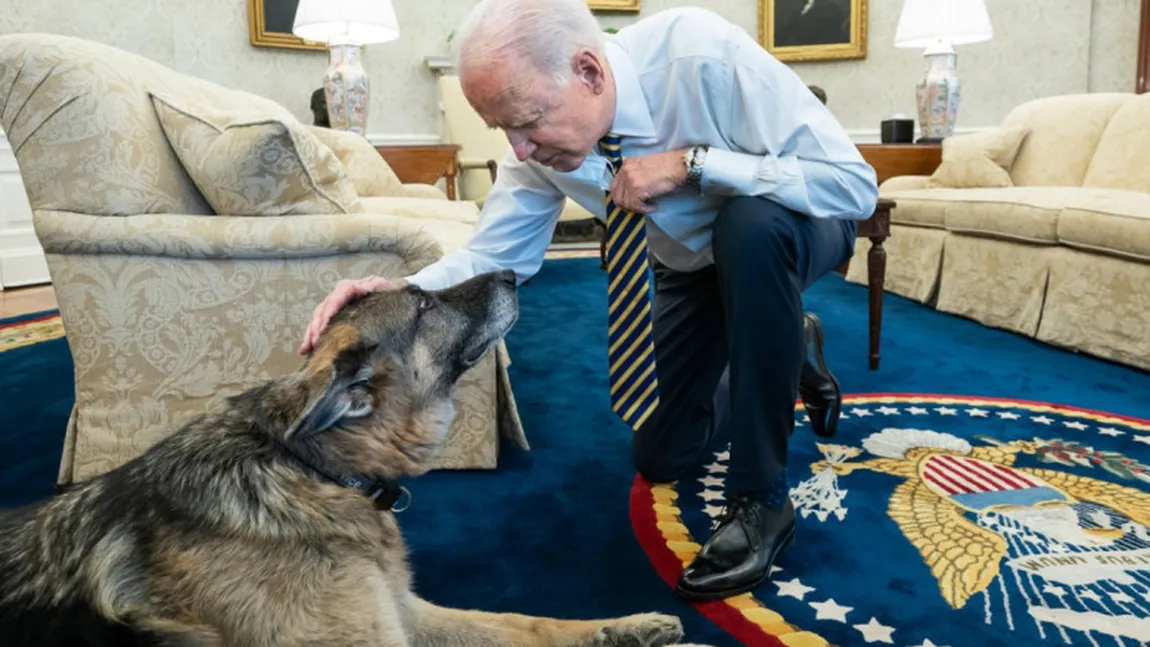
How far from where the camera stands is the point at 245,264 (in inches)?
79.3

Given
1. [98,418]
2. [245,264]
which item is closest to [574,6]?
[245,264]

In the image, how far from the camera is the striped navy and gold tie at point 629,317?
170cm

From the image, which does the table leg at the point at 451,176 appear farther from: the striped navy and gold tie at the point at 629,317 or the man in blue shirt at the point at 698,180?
the striped navy and gold tie at the point at 629,317

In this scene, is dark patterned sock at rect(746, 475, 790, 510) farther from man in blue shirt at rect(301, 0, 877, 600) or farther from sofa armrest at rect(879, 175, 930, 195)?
sofa armrest at rect(879, 175, 930, 195)

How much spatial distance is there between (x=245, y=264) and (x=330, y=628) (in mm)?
1172

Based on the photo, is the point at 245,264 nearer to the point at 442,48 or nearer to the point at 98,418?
A: the point at 98,418

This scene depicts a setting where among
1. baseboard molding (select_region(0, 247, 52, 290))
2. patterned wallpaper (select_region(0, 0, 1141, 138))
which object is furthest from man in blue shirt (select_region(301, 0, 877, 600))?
patterned wallpaper (select_region(0, 0, 1141, 138))

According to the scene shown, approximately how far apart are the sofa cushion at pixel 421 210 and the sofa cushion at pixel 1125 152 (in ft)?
10.4

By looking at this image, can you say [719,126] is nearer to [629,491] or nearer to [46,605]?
[629,491]

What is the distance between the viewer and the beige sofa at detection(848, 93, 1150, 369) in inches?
120

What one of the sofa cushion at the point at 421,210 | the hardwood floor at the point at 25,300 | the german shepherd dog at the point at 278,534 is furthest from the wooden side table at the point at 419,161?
the german shepherd dog at the point at 278,534

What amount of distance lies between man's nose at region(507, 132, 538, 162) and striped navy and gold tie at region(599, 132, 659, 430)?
0.19 metres

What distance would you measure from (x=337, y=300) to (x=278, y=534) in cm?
47

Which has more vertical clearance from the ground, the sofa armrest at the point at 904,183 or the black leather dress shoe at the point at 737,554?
the sofa armrest at the point at 904,183
